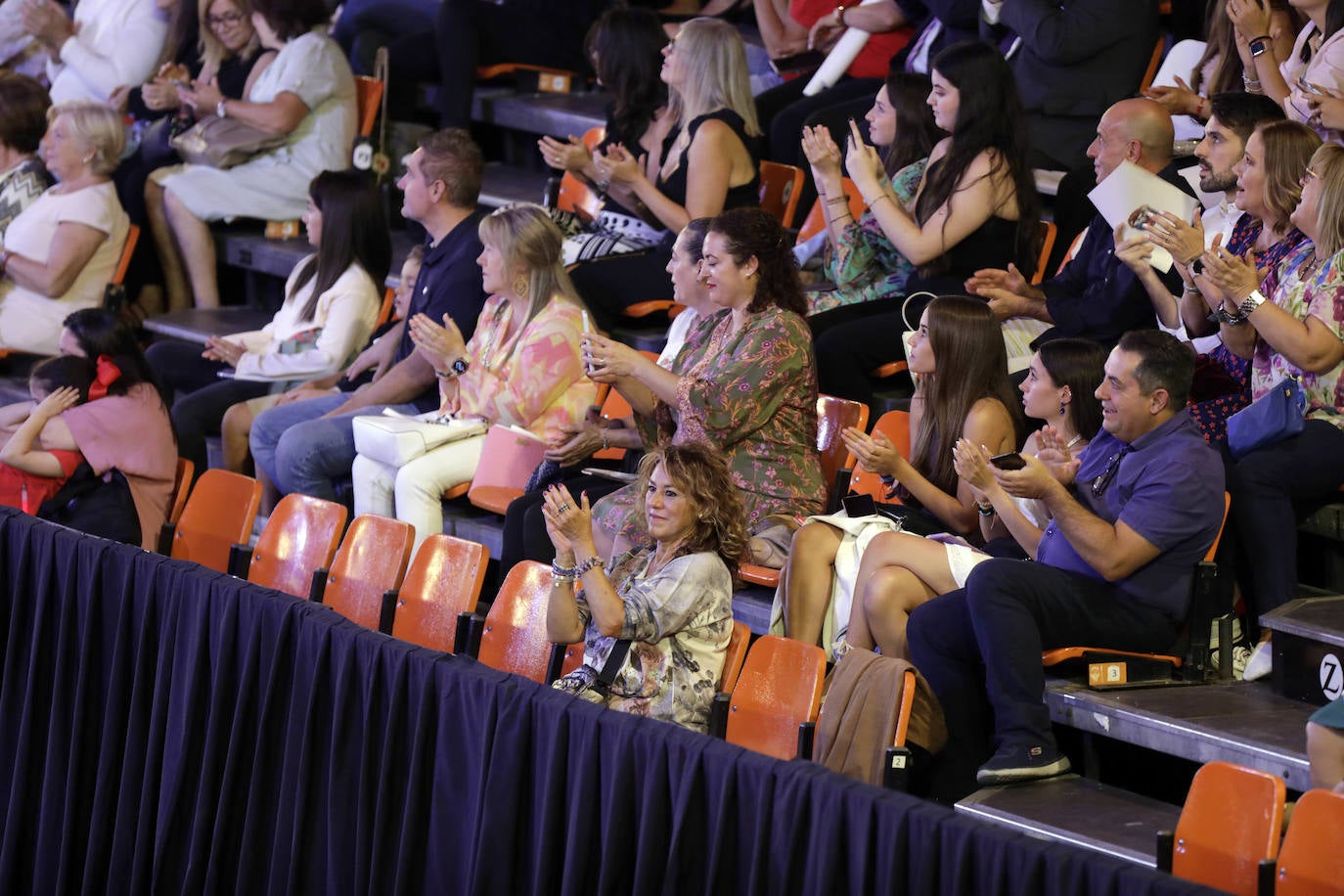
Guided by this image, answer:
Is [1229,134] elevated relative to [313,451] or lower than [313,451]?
elevated

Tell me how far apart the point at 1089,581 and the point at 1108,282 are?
4.36ft

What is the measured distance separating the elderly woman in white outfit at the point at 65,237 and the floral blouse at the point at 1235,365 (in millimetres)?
4465

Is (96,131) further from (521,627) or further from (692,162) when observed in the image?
(521,627)

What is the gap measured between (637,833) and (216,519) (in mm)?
2403

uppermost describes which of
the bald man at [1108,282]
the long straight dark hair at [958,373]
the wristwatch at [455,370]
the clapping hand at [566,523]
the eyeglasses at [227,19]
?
the eyeglasses at [227,19]

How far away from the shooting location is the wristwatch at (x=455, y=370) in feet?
18.7

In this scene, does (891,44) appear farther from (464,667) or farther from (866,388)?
(464,667)

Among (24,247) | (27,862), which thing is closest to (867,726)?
(27,862)

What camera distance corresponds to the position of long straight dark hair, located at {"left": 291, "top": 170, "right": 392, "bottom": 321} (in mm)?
6406

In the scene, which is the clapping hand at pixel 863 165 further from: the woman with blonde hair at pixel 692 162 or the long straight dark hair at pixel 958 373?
the long straight dark hair at pixel 958 373

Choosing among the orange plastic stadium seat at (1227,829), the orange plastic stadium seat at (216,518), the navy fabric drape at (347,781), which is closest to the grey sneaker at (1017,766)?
the orange plastic stadium seat at (1227,829)

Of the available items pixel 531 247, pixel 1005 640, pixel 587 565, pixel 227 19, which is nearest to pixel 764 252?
pixel 531 247

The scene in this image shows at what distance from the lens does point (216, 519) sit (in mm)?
5414

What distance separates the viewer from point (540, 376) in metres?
5.53
